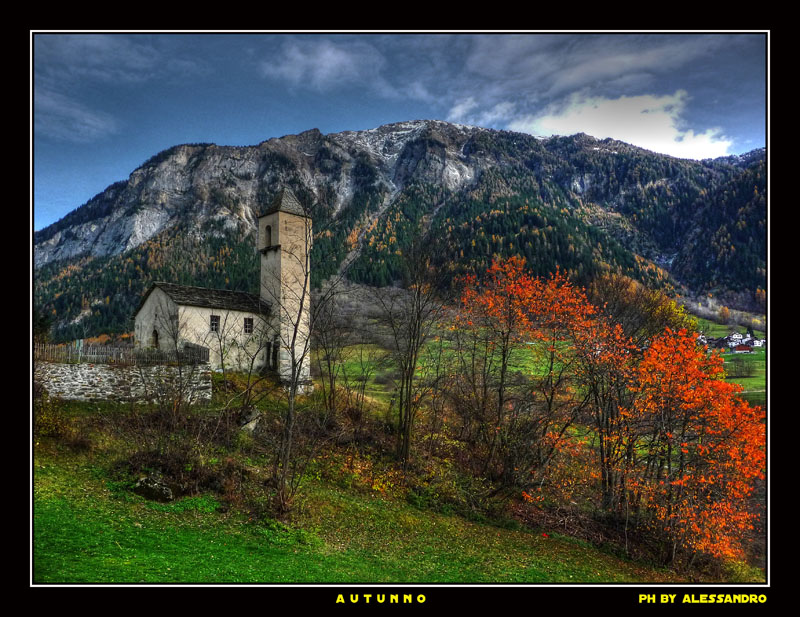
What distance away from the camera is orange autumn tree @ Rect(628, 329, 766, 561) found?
1551cm

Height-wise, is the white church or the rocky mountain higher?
the rocky mountain

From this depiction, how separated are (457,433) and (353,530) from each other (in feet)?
49.1

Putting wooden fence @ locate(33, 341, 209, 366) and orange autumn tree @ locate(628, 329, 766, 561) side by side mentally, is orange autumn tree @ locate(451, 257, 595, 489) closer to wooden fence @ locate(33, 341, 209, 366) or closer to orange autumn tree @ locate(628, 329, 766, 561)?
orange autumn tree @ locate(628, 329, 766, 561)

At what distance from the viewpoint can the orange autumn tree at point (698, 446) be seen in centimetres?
1551

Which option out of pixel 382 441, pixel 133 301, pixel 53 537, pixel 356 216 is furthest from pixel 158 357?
pixel 356 216

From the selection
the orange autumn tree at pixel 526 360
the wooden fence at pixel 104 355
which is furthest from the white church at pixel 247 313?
the orange autumn tree at pixel 526 360

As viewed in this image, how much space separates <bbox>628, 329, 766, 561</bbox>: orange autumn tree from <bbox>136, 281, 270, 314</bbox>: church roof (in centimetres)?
2619

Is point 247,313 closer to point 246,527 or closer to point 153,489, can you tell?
point 153,489

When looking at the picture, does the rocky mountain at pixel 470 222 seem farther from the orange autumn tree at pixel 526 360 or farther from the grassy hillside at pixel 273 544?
the grassy hillside at pixel 273 544

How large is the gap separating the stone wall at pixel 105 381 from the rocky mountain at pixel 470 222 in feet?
157

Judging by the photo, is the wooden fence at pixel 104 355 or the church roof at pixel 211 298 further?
the church roof at pixel 211 298

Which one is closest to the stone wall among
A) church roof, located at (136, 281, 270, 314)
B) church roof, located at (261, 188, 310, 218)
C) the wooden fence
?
the wooden fence

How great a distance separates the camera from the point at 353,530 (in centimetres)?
1506
